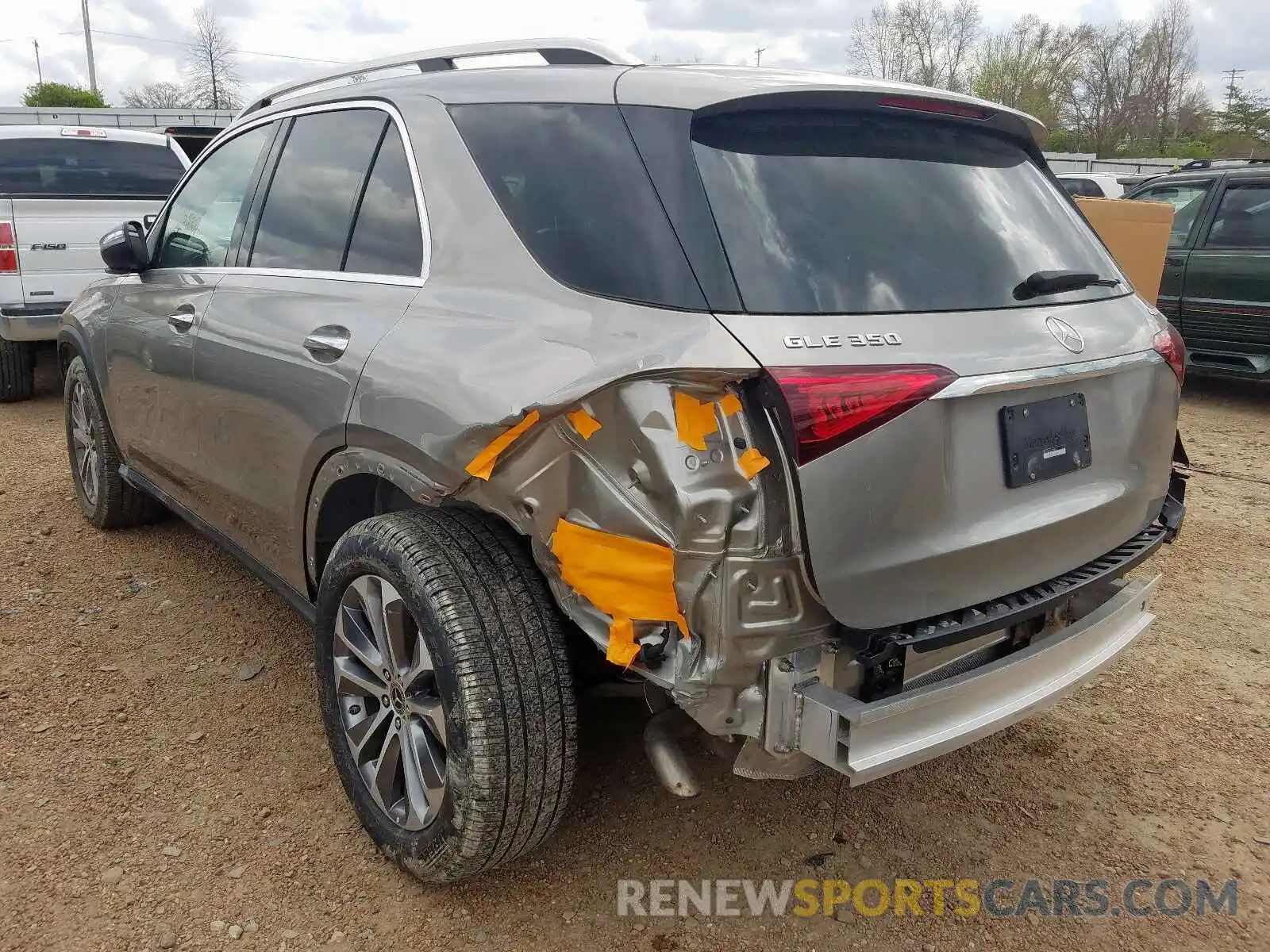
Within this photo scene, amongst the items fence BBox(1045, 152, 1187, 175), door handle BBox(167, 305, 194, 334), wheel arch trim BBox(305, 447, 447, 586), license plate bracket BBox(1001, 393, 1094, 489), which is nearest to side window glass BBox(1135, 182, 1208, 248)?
license plate bracket BBox(1001, 393, 1094, 489)

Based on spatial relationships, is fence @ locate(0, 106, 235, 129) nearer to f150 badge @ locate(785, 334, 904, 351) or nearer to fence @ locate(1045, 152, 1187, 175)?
fence @ locate(1045, 152, 1187, 175)

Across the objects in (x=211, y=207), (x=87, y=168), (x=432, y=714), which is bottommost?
(x=432, y=714)

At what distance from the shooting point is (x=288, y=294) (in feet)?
9.68

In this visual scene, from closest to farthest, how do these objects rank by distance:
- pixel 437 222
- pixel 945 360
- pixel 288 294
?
1. pixel 945 360
2. pixel 437 222
3. pixel 288 294

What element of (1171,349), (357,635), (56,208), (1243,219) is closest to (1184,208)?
(1243,219)

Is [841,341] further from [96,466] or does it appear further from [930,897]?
[96,466]

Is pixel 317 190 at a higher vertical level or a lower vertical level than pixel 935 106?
lower

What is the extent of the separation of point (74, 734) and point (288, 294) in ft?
4.98

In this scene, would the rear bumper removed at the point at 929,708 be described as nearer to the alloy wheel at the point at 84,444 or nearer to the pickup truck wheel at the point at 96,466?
the pickup truck wheel at the point at 96,466

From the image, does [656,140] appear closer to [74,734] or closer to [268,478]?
[268,478]

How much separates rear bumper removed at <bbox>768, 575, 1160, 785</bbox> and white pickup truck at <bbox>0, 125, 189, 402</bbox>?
6027 mm

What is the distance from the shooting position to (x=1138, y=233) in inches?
256

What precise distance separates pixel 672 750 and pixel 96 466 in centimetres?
357

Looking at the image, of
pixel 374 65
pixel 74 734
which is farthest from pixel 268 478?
pixel 374 65
